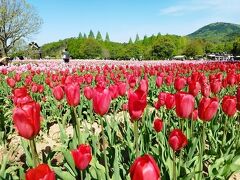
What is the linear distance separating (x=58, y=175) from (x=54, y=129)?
3.63 m

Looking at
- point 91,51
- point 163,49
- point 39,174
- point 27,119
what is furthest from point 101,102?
point 91,51

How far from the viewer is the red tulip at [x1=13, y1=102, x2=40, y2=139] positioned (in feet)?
6.88

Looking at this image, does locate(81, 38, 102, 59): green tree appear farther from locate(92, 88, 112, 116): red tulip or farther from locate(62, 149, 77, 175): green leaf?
locate(92, 88, 112, 116): red tulip

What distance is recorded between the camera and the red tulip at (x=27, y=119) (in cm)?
210

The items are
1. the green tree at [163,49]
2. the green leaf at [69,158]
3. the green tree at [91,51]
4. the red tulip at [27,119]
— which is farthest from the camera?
the green tree at [91,51]

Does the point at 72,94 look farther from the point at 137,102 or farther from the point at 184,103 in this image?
the point at 184,103

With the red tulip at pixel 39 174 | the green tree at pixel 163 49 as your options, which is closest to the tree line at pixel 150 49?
the green tree at pixel 163 49

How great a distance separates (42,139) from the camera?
5.76 meters

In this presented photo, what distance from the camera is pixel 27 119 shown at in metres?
2.11

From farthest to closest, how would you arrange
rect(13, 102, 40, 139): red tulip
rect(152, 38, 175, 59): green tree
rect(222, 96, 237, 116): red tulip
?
rect(152, 38, 175, 59): green tree → rect(222, 96, 237, 116): red tulip → rect(13, 102, 40, 139): red tulip

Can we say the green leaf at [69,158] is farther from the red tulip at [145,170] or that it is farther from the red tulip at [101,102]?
the red tulip at [145,170]

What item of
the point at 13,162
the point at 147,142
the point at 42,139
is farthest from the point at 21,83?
the point at 147,142

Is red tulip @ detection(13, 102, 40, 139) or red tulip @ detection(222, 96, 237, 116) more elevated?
red tulip @ detection(13, 102, 40, 139)

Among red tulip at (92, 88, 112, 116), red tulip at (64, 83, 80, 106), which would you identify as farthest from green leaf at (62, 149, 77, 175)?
red tulip at (92, 88, 112, 116)
